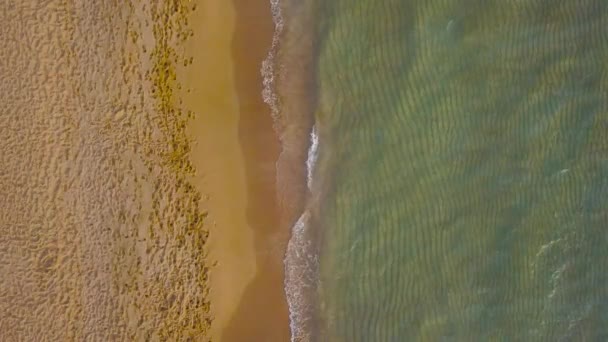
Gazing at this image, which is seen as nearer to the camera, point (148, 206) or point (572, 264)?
point (148, 206)

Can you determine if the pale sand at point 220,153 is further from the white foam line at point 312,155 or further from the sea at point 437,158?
the white foam line at point 312,155

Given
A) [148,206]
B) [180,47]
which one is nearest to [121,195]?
[148,206]

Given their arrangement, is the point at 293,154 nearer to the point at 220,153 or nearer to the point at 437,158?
the point at 220,153

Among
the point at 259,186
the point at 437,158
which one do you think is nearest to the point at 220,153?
the point at 259,186

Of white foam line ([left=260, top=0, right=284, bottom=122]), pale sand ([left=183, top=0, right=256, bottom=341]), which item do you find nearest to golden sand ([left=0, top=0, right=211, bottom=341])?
pale sand ([left=183, top=0, right=256, bottom=341])

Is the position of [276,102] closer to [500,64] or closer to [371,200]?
[371,200]

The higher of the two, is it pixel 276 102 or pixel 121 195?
pixel 276 102
